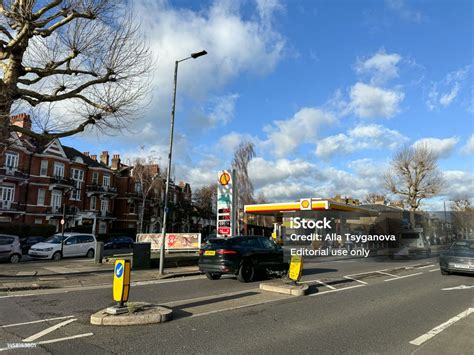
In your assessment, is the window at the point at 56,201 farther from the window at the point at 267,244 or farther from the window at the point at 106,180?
the window at the point at 267,244

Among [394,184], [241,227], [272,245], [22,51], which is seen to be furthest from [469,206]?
[22,51]

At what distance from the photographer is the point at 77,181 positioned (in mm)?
46375

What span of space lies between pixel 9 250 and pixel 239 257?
13.6 metres

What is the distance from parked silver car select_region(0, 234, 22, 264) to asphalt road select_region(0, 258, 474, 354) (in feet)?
35.3

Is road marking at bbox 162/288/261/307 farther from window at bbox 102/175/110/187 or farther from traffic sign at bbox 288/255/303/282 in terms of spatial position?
window at bbox 102/175/110/187

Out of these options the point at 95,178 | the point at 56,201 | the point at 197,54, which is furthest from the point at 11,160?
the point at 197,54

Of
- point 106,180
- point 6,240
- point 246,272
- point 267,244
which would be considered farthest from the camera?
point 106,180

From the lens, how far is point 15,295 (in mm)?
9906

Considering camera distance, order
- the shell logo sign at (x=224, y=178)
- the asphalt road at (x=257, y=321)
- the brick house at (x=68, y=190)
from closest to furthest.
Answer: the asphalt road at (x=257, y=321)
the shell logo sign at (x=224, y=178)
the brick house at (x=68, y=190)

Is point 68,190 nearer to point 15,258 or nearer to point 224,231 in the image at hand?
point 15,258

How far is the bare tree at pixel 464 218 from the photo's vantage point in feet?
247

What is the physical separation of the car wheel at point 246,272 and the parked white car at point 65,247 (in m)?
14.1

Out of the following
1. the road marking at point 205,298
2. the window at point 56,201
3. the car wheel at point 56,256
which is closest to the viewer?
the road marking at point 205,298

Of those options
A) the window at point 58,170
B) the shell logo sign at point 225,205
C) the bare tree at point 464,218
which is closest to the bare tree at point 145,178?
the window at point 58,170
